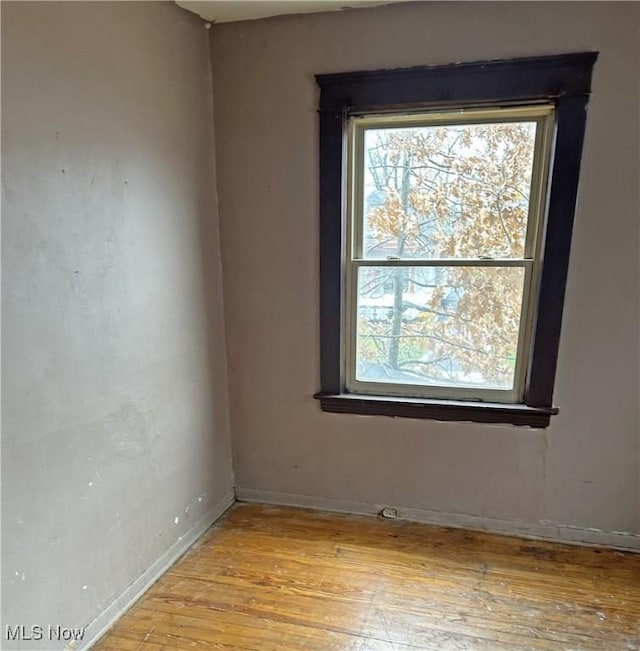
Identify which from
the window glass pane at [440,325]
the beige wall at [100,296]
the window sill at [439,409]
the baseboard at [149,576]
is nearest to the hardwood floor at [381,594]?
the baseboard at [149,576]

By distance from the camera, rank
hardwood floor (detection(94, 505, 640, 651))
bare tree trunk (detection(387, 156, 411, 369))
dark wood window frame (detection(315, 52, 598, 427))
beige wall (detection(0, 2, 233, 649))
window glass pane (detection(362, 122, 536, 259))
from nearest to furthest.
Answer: beige wall (detection(0, 2, 233, 649))
hardwood floor (detection(94, 505, 640, 651))
dark wood window frame (detection(315, 52, 598, 427))
window glass pane (detection(362, 122, 536, 259))
bare tree trunk (detection(387, 156, 411, 369))

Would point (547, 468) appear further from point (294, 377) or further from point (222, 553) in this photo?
point (222, 553)

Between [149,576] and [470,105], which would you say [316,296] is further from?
[149,576]

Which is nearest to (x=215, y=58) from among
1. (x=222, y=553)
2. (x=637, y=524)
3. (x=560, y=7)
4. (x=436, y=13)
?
(x=436, y=13)

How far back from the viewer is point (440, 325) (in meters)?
2.50

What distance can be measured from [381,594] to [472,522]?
0.70 metres

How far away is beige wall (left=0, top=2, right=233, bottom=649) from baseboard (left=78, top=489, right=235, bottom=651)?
27mm

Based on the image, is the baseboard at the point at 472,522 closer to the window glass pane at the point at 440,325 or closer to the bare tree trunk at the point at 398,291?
the window glass pane at the point at 440,325

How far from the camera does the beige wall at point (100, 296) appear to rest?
5.04ft

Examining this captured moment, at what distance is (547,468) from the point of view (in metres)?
2.46

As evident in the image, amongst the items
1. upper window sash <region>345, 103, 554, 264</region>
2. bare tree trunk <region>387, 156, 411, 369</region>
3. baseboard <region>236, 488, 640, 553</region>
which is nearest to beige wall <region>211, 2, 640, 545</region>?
baseboard <region>236, 488, 640, 553</region>

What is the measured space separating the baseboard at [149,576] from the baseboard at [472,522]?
25 cm

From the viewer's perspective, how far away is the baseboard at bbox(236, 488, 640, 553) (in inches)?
95.9

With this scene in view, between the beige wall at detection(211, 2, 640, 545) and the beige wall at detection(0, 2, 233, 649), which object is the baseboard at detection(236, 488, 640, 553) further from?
the beige wall at detection(0, 2, 233, 649)
